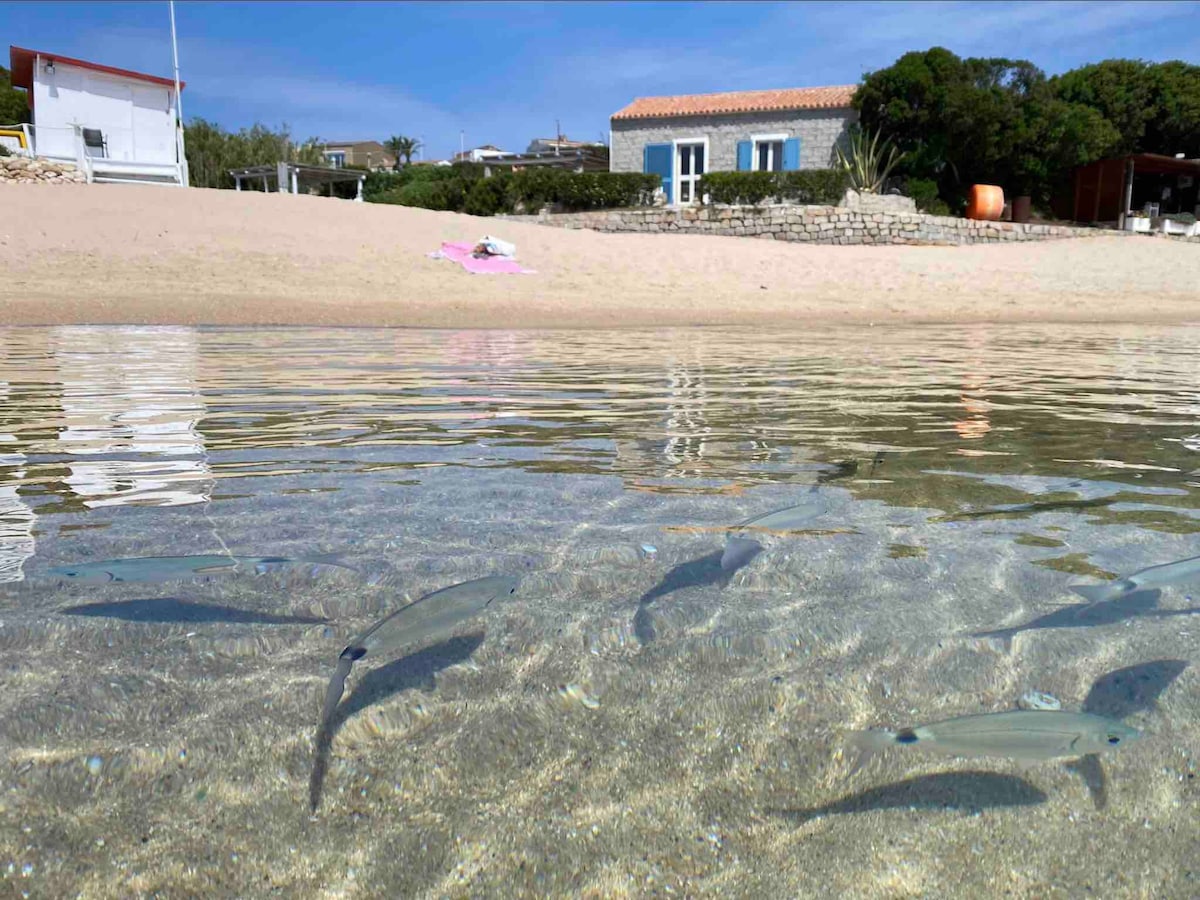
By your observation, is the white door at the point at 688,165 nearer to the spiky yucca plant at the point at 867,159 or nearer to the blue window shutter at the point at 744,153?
the blue window shutter at the point at 744,153

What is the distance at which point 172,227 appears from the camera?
16406mm

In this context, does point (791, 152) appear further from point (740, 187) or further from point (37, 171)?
point (37, 171)

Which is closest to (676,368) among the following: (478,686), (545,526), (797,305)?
(545,526)

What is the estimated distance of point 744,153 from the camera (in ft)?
100.0

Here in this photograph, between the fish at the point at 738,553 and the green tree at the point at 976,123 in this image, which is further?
the green tree at the point at 976,123

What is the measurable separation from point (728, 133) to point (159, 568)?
103 feet

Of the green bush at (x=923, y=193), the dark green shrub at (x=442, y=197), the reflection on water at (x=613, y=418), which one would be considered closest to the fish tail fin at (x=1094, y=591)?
the reflection on water at (x=613, y=418)

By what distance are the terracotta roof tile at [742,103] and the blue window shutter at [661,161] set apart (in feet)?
3.48

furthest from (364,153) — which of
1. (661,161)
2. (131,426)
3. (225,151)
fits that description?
(131,426)

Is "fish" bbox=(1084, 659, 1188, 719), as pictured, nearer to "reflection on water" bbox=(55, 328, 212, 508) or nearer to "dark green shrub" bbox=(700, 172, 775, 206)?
"reflection on water" bbox=(55, 328, 212, 508)

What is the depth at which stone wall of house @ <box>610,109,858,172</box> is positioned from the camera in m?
29.6

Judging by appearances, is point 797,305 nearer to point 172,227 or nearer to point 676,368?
point 676,368

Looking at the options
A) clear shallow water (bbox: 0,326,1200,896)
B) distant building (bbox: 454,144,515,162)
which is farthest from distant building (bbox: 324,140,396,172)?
clear shallow water (bbox: 0,326,1200,896)

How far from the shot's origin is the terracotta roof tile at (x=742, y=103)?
96.9 ft
